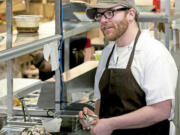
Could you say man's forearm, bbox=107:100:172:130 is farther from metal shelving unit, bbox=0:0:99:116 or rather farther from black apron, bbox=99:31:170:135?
metal shelving unit, bbox=0:0:99:116

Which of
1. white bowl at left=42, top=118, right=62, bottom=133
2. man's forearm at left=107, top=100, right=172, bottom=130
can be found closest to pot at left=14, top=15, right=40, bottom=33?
white bowl at left=42, top=118, right=62, bottom=133

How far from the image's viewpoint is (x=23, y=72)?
230 inches

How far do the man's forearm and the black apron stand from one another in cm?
12

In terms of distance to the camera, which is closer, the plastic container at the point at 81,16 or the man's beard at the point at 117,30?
the man's beard at the point at 117,30

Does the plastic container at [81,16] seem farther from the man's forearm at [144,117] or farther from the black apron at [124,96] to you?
the man's forearm at [144,117]

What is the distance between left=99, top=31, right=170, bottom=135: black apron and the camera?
7.11ft

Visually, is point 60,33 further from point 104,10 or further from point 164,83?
point 164,83

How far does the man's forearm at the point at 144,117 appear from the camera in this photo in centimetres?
203

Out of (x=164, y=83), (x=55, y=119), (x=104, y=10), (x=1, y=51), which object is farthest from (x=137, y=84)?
(x=1, y=51)

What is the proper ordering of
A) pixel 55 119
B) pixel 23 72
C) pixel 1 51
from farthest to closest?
pixel 23 72
pixel 55 119
pixel 1 51

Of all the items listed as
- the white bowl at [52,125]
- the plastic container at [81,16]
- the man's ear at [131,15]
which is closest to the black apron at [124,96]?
the man's ear at [131,15]

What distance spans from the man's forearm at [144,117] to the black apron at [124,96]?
12cm

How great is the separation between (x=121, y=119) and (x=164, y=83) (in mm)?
271

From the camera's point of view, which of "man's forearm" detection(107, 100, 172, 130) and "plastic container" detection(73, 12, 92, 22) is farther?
"plastic container" detection(73, 12, 92, 22)
